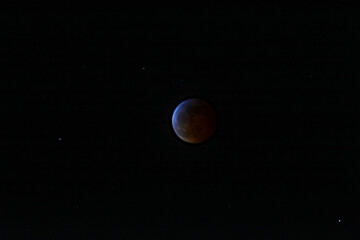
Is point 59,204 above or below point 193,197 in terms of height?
below

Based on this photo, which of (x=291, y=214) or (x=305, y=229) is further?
(x=291, y=214)

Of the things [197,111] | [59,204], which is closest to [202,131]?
[197,111]

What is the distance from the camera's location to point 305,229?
28.7 ft

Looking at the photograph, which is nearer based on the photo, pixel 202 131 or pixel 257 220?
pixel 202 131

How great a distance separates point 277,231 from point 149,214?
10.7ft

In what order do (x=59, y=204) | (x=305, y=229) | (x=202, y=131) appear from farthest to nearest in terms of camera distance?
(x=59, y=204) → (x=305, y=229) → (x=202, y=131)

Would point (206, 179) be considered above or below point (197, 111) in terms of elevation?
above

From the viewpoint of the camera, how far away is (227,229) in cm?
902

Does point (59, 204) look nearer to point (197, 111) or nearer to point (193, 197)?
point (193, 197)

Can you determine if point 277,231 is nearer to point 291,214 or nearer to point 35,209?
point 291,214

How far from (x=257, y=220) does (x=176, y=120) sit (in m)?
4.29

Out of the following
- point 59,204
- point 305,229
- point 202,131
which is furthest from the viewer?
point 59,204

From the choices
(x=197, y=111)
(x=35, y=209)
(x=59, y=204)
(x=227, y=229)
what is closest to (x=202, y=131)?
(x=197, y=111)

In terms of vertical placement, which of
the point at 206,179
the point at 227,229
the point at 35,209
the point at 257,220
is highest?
the point at 206,179
